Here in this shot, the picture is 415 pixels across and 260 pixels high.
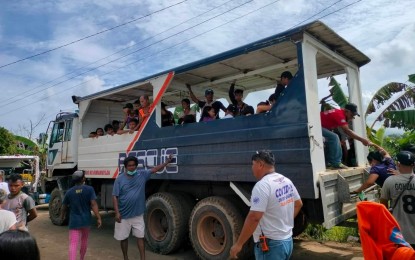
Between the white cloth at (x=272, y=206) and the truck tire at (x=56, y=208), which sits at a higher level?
the white cloth at (x=272, y=206)

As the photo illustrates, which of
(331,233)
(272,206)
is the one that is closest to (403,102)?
(331,233)

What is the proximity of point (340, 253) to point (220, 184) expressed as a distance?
220 centimetres

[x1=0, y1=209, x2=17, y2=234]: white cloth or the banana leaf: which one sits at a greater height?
the banana leaf

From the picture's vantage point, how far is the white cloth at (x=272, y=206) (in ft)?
8.83

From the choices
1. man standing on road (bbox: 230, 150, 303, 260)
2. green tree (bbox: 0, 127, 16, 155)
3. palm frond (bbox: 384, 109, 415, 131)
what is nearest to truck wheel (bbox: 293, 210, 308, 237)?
man standing on road (bbox: 230, 150, 303, 260)

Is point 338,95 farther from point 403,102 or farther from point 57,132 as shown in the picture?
point 57,132

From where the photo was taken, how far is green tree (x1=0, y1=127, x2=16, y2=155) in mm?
21062

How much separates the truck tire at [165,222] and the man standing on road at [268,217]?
281 cm

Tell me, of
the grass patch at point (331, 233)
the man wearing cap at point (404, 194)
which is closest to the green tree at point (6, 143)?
the grass patch at point (331, 233)

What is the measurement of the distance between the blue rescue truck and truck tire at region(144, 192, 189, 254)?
0.02 meters

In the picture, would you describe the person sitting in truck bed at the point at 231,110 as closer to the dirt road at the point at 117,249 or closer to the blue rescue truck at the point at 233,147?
the blue rescue truck at the point at 233,147

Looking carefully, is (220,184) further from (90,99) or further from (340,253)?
(90,99)

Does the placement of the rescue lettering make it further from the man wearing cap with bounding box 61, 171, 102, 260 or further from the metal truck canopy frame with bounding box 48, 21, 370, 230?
the man wearing cap with bounding box 61, 171, 102, 260

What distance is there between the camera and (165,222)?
589cm
